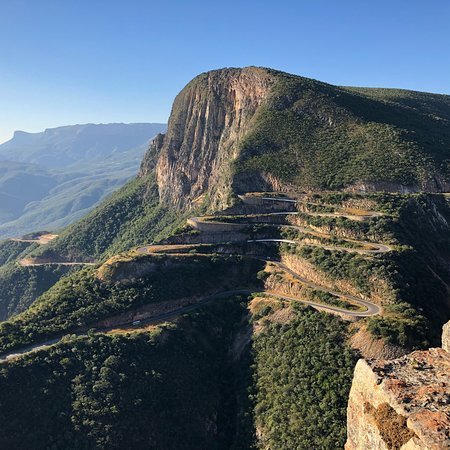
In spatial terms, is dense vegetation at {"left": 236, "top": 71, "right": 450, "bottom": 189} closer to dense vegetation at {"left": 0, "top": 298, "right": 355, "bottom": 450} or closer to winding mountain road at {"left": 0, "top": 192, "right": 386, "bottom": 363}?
winding mountain road at {"left": 0, "top": 192, "right": 386, "bottom": 363}

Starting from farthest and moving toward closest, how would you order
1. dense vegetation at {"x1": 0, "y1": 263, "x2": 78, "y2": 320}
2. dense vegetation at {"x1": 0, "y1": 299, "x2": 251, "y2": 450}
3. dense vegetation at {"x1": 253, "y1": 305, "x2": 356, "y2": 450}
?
dense vegetation at {"x1": 0, "y1": 263, "x2": 78, "y2": 320}, dense vegetation at {"x1": 0, "y1": 299, "x2": 251, "y2": 450}, dense vegetation at {"x1": 253, "y1": 305, "x2": 356, "y2": 450}

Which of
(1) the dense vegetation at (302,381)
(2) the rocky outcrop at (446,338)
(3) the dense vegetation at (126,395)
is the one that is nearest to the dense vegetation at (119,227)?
(3) the dense vegetation at (126,395)

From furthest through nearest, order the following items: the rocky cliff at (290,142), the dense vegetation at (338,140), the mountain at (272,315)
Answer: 1. the rocky cliff at (290,142)
2. the dense vegetation at (338,140)
3. the mountain at (272,315)

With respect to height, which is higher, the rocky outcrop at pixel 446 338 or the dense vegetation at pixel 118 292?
the rocky outcrop at pixel 446 338

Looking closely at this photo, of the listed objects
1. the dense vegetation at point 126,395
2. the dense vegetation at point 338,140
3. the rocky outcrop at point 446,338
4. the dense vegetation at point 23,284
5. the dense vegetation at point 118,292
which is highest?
the dense vegetation at point 338,140

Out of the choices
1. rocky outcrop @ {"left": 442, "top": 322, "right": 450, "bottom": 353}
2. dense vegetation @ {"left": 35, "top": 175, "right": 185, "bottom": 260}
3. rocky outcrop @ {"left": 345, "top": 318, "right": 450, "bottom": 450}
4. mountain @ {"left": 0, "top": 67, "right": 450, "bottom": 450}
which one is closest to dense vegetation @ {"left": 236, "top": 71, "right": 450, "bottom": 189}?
mountain @ {"left": 0, "top": 67, "right": 450, "bottom": 450}

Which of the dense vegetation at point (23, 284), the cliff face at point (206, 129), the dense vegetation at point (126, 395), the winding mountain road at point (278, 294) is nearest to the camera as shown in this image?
the dense vegetation at point (126, 395)

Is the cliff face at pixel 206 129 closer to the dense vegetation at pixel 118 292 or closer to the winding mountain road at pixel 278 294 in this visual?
the winding mountain road at pixel 278 294
